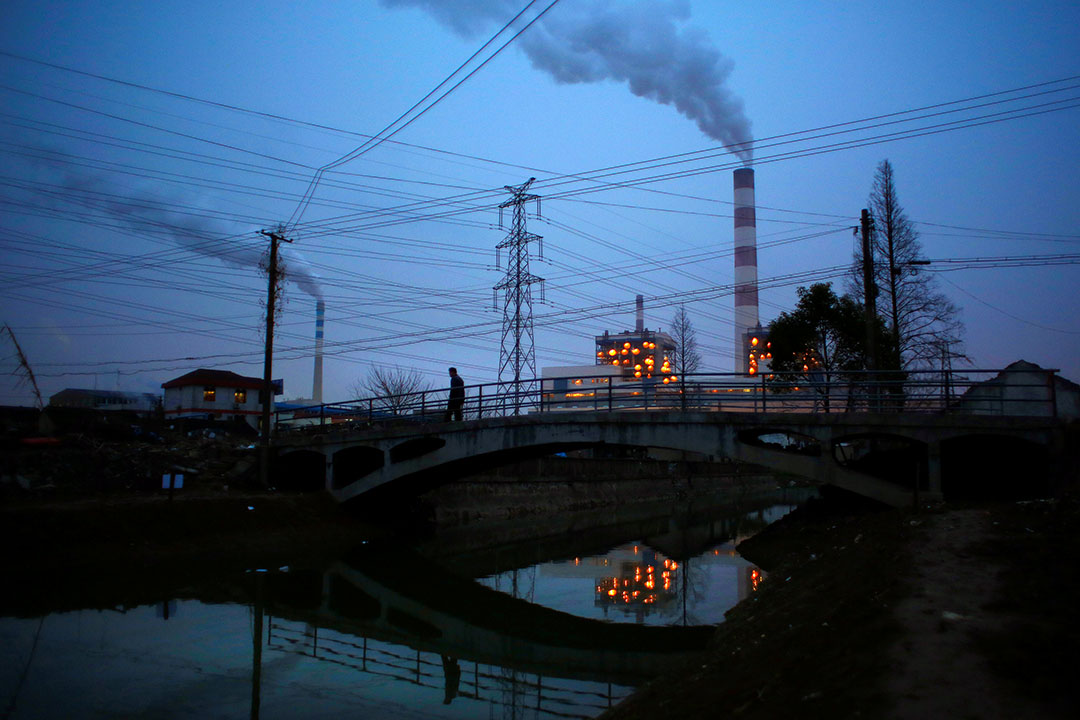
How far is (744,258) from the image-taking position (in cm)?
9531

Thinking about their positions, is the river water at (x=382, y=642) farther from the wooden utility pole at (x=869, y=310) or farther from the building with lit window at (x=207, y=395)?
the building with lit window at (x=207, y=395)

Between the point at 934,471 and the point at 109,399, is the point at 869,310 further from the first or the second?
the point at 109,399

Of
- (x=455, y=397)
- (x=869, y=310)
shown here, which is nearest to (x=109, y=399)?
(x=455, y=397)

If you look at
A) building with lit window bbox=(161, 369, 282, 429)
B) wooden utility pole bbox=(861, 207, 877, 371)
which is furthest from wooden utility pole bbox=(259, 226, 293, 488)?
building with lit window bbox=(161, 369, 282, 429)

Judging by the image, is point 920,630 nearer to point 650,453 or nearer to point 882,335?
point 882,335

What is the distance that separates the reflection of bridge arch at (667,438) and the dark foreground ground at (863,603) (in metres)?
1.87

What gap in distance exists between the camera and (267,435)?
101ft

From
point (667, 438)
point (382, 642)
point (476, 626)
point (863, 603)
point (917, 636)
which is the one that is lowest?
point (476, 626)

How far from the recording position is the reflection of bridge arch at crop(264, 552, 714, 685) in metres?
14.4

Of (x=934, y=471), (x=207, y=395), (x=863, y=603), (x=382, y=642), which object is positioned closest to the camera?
(x=863, y=603)

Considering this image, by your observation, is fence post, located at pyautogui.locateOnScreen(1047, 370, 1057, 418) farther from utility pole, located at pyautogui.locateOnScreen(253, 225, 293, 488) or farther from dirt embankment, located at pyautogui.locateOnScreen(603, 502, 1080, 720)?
utility pole, located at pyautogui.locateOnScreen(253, 225, 293, 488)

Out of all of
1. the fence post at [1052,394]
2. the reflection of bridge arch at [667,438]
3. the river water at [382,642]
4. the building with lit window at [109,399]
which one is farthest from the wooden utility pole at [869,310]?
the building with lit window at [109,399]

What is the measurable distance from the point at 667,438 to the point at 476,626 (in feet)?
27.5

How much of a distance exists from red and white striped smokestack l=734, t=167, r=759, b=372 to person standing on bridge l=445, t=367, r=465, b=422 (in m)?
67.8
